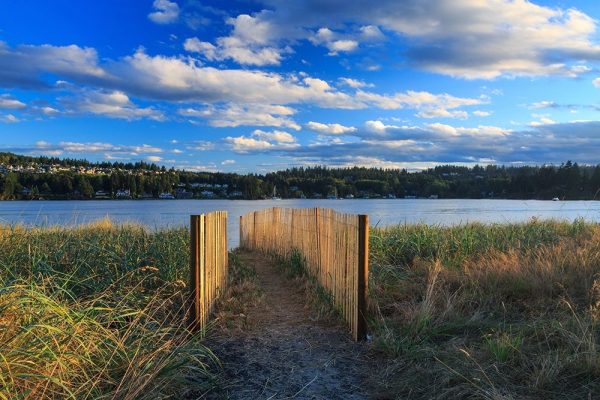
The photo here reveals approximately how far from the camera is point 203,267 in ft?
19.3

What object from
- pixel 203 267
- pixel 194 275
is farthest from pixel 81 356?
pixel 203 267

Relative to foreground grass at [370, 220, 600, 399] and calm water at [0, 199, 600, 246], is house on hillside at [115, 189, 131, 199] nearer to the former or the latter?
calm water at [0, 199, 600, 246]

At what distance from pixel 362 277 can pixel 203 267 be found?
1.95m

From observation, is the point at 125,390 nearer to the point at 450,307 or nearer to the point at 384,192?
the point at 450,307

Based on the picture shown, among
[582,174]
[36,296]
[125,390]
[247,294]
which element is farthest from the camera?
[582,174]

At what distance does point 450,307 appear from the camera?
5762 mm

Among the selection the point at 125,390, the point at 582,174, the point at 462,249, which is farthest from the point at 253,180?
the point at 125,390

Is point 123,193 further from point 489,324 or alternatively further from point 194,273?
Result: point 489,324

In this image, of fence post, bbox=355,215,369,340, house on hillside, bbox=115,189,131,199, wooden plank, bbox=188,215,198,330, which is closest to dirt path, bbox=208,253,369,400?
fence post, bbox=355,215,369,340

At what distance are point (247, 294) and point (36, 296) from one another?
4105 millimetres

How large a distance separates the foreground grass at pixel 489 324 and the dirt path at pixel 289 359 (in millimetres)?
376

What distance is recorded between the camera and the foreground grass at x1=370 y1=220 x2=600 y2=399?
401 cm

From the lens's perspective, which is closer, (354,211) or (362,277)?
(362,277)

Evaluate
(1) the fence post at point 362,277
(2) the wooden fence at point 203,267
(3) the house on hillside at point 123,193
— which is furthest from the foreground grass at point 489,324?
(3) the house on hillside at point 123,193
